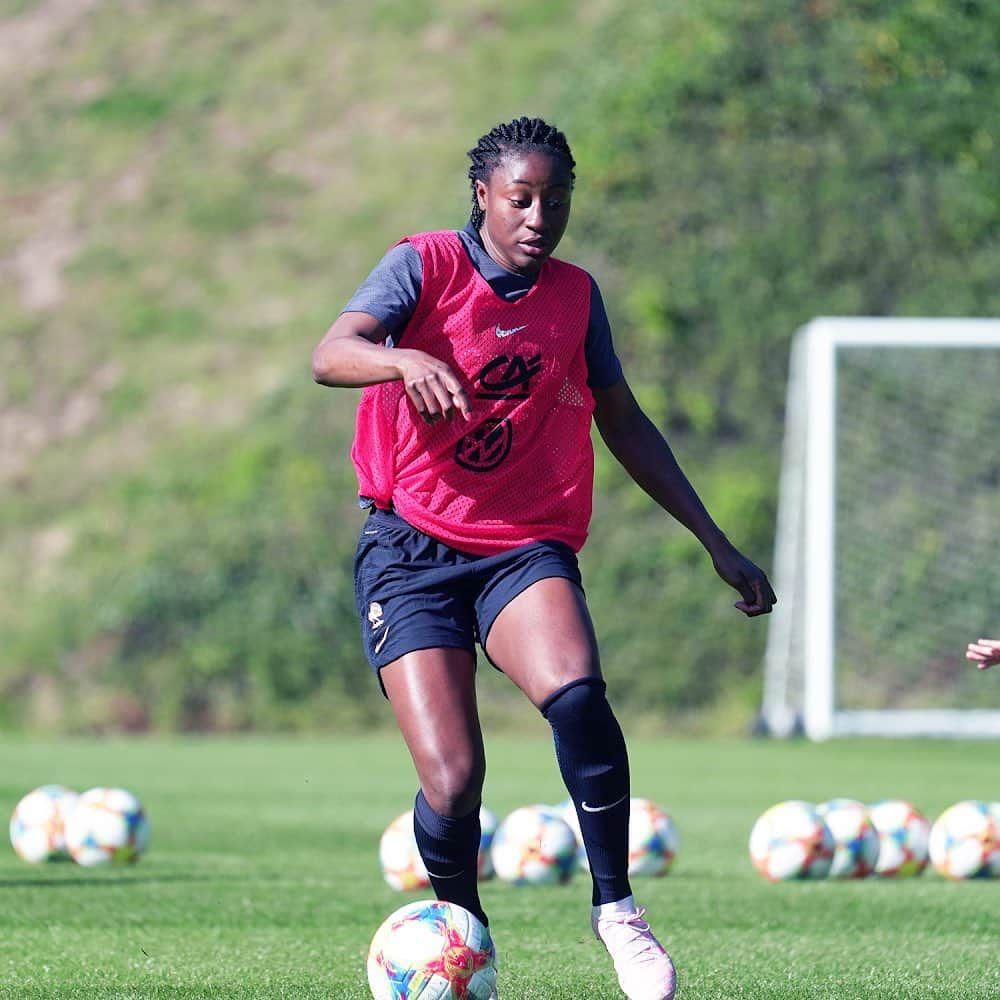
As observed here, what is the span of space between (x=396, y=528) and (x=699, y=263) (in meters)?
17.1

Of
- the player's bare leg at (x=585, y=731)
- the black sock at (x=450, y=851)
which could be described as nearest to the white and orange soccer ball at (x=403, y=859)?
the black sock at (x=450, y=851)

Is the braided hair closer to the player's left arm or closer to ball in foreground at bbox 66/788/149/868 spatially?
the player's left arm

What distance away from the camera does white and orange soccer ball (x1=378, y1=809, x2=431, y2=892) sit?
786cm

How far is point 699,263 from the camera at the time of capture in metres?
22.1

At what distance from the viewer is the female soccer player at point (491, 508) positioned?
5.08m

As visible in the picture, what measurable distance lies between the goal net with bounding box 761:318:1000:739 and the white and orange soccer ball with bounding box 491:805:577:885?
1105 cm

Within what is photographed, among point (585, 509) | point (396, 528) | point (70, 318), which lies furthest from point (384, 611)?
point (70, 318)

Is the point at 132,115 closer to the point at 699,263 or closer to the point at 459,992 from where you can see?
the point at 699,263

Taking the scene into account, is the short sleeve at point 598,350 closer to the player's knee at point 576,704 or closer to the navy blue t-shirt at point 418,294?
the navy blue t-shirt at point 418,294

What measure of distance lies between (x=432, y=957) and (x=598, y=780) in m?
0.62

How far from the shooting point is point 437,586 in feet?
17.2

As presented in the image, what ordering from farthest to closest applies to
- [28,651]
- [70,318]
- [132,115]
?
1. [132,115]
2. [70,318]
3. [28,651]

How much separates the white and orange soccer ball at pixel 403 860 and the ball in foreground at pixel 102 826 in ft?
4.57

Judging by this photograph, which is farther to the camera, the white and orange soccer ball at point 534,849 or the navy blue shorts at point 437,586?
the white and orange soccer ball at point 534,849
